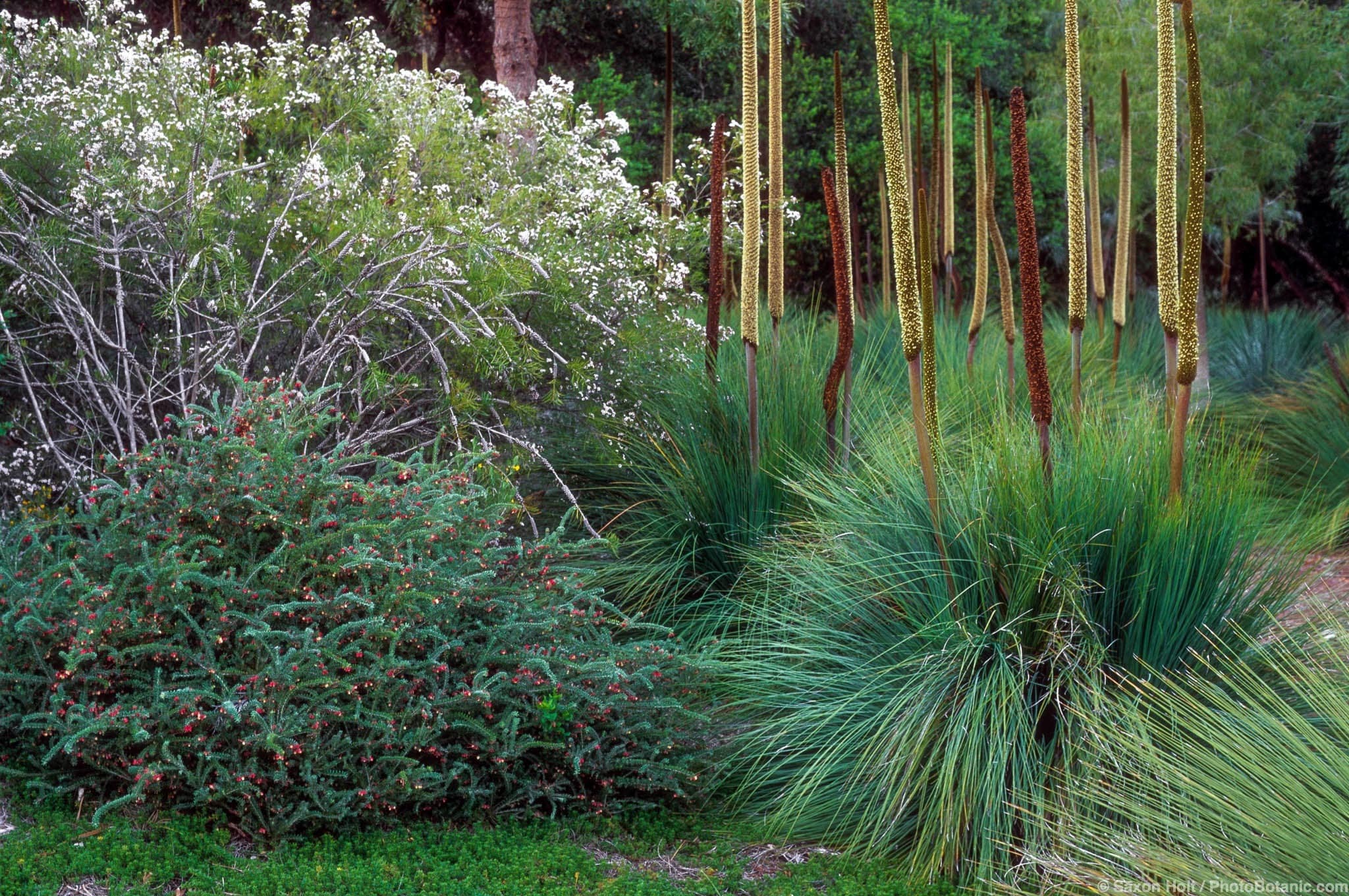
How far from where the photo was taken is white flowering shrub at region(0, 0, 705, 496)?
5.42 meters

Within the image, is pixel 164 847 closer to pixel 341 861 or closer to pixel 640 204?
pixel 341 861

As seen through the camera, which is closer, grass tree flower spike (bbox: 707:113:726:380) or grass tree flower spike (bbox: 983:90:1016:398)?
grass tree flower spike (bbox: 707:113:726:380)

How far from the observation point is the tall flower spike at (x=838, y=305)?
539cm

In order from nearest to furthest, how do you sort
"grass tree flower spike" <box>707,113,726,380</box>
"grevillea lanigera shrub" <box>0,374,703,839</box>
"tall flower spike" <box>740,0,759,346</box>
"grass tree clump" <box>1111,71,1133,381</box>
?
1. "grevillea lanigera shrub" <box>0,374,703,839</box>
2. "tall flower spike" <box>740,0,759,346</box>
3. "grass tree flower spike" <box>707,113,726,380</box>
4. "grass tree clump" <box>1111,71,1133,381</box>

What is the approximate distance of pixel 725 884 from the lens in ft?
12.5

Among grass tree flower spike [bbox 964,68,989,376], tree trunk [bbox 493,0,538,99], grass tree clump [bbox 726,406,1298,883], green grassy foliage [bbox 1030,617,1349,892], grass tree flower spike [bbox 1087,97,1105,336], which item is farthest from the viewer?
tree trunk [bbox 493,0,538,99]

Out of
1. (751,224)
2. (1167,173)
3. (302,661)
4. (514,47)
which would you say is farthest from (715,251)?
(514,47)

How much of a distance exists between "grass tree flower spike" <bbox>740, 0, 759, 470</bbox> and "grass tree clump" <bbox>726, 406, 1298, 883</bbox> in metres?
1.45

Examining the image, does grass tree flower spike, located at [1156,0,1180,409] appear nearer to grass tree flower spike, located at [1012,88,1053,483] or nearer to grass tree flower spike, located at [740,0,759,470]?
grass tree flower spike, located at [1012,88,1053,483]

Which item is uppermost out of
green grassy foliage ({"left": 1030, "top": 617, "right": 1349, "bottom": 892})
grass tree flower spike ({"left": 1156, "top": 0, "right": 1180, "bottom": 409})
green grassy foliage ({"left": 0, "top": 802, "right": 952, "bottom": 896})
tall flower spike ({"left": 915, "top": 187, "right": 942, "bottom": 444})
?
grass tree flower spike ({"left": 1156, "top": 0, "right": 1180, "bottom": 409})

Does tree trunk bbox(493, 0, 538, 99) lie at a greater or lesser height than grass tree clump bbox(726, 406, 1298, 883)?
greater

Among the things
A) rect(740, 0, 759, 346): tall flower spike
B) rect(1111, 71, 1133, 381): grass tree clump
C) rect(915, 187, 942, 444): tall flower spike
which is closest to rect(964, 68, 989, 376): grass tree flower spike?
rect(1111, 71, 1133, 381): grass tree clump

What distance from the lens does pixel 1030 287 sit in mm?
4203

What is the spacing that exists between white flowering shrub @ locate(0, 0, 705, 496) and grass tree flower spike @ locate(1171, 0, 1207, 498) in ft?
8.38
